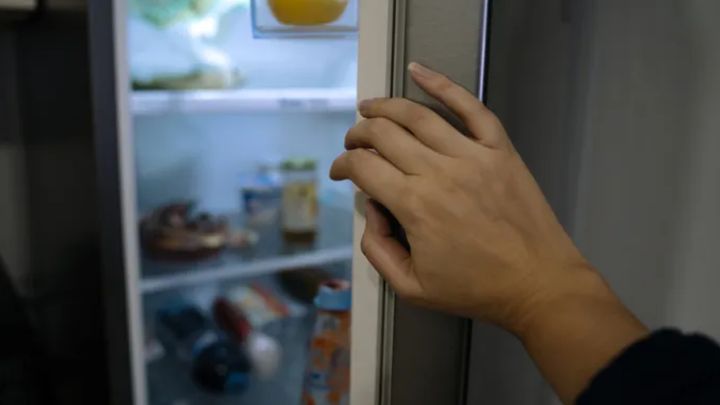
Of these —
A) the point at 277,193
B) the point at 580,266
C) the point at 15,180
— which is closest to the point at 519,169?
the point at 580,266

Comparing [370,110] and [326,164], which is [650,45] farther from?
[326,164]

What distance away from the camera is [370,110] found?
494 millimetres

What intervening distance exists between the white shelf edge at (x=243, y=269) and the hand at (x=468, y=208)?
82 centimetres

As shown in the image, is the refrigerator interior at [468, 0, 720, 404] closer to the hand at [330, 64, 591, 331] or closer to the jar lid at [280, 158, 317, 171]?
the hand at [330, 64, 591, 331]

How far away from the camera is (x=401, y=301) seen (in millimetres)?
525

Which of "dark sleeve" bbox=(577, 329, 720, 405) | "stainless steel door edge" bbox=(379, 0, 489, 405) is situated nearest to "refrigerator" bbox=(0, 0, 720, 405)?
"stainless steel door edge" bbox=(379, 0, 489, 405)

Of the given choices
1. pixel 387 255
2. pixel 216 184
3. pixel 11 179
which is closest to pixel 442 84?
pixel 387 255

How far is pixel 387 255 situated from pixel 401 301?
0.15 ft

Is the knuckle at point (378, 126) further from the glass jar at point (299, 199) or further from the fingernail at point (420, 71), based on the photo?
the glass jar at point (299, 199)

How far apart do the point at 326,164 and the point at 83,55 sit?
71 cm

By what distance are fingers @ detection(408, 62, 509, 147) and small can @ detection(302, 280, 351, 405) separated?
735 millimetres

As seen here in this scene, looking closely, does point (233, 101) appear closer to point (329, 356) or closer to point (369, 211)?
point (329, 356)

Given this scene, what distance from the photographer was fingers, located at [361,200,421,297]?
1.62 ft

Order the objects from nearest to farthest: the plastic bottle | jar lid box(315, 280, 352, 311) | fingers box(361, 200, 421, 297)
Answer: fingers box(361, 200, 421, 297)
jar lid box(315, 280, 352, 311)
the plastic bottle
